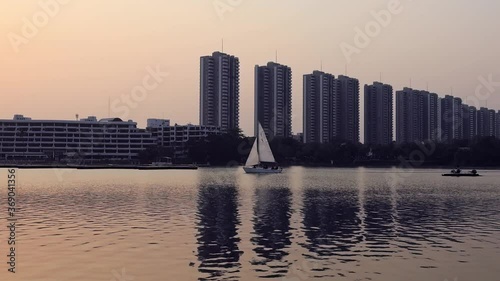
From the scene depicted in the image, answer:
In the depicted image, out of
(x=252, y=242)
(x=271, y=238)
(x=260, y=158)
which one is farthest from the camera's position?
→ (x=260, y=158)

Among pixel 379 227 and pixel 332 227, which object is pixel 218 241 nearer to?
pixel 332 227

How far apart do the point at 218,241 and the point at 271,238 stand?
3.22 m

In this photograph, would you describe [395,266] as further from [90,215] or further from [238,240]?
[90,215]

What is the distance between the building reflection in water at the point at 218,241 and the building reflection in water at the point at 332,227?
4313 millimetres

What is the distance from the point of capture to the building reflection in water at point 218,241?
23.0 metres

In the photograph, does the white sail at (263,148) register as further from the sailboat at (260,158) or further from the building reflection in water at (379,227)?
the building reflection in water at (379,227)

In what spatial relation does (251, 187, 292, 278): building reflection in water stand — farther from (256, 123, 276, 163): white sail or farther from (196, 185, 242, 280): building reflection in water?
(256, 123, 276, 163): white sail

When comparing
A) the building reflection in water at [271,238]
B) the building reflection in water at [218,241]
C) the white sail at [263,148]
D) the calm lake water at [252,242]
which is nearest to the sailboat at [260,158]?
the white sail at [263,148]

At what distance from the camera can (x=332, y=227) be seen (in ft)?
121

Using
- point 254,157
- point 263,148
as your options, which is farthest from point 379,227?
point 254,157

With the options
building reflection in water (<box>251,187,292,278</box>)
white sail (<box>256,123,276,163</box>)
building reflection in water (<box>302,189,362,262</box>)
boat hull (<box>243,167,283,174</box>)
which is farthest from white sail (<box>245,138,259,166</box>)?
building reflection in water (<box>251,187,292,278</box>)

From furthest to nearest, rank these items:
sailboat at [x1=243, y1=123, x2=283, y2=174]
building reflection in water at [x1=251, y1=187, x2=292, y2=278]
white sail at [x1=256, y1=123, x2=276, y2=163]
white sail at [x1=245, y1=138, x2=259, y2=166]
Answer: white sail at [x1=245, y1=138, x2=259, y2=166], sailboat at [x1=243, y1=123, x2=283, y2=174], white sail at [x1=256, y1=123, x2=276, y2=163], building reflection in water at [x1=251, y1=187, x2=292, y2=278]

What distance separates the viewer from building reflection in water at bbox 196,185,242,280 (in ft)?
75.4

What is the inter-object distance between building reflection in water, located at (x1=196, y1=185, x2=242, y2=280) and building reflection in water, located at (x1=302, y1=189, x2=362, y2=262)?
431cm
